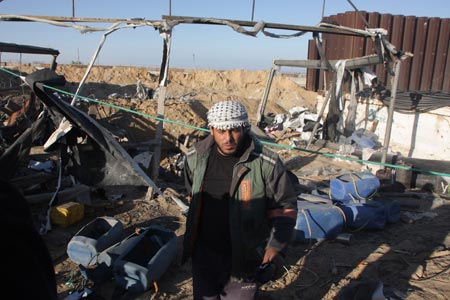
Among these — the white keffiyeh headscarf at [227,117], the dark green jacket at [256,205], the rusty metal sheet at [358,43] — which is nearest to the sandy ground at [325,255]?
the dark green jacket at [256,205]

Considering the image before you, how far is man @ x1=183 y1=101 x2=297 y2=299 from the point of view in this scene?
93.2 inches

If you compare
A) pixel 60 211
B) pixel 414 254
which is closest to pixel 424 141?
pixel 414 254

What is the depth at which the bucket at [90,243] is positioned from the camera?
4125mm

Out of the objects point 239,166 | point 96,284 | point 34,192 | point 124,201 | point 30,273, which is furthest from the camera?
point 124,201

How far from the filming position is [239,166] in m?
2.36

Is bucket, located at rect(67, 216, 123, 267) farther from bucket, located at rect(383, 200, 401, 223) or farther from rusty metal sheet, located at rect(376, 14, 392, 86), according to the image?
rusty metal sheet, located at rect(376, 14, 392, 86)

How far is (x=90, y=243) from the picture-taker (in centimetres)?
413

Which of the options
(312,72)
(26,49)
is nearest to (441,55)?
(312,72)

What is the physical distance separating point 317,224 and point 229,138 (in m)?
3.05

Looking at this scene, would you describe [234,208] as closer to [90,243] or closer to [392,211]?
[90,243]

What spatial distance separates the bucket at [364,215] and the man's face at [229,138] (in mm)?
3329

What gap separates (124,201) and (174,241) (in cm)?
221

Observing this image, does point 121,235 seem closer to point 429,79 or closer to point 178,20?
point 178,20

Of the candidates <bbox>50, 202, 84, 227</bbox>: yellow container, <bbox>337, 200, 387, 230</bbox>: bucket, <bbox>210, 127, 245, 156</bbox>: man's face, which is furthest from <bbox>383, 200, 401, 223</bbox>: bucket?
<bbox>50, 202, 84, 227</bbox>: yellow container
